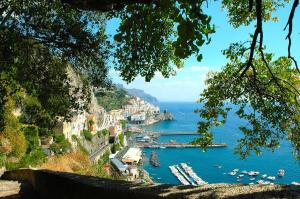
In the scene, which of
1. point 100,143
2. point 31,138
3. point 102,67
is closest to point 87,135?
point 100,143

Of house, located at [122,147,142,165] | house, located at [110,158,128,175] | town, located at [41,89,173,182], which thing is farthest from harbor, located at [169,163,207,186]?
house, located at [110,158,128,175]

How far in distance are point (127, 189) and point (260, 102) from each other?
14.1ft

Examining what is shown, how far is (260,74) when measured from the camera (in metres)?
10.5

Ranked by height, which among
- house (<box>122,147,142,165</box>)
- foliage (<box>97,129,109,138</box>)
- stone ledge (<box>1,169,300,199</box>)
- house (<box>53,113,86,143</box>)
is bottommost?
house (<box>122,147,142,165</box>)

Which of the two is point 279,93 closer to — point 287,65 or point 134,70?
point 287,65

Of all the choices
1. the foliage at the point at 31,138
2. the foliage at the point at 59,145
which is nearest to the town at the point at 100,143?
the foliage at the point at 59,145

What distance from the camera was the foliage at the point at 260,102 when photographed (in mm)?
10008

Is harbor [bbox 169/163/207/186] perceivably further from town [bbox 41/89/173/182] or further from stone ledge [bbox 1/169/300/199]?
stone ledge [bbox 1/169/300/199]

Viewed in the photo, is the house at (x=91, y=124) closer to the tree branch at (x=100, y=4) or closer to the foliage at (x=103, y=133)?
the foliage at (x=103, y=133)

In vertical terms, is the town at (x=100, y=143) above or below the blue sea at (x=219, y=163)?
above

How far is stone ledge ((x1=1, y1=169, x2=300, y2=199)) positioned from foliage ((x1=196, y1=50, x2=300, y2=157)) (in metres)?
2.99

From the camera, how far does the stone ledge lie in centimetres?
691

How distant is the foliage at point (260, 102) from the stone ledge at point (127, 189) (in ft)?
9.81

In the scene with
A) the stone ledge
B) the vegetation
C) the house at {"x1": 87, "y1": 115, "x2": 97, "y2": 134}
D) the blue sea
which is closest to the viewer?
the stone ledge
